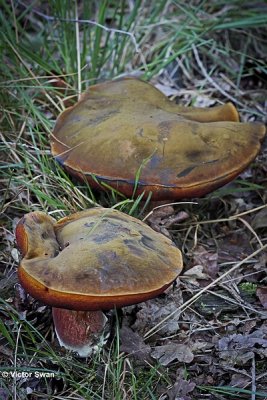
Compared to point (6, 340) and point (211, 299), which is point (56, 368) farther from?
point (211, 299)

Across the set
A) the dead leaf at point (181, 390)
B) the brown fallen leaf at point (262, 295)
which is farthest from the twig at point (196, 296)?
the dead leaf at point (181, 390)

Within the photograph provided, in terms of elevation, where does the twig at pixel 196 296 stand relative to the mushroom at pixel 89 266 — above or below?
below

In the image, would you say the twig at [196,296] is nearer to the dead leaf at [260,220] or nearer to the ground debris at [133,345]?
the ground debris at [133,345]

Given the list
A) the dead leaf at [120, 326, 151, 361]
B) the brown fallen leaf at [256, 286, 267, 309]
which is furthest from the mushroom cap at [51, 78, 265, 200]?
the dead leaf at [120, 326, 151, 361]

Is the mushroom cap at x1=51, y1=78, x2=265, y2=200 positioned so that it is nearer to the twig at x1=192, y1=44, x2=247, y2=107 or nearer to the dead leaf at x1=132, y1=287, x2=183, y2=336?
the dead leaf at x1=132, y1=287, x2=183, y2=336

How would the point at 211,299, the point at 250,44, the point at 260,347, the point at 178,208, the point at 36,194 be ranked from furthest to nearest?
1. the point at 250,44
2. the point at 178,208
3. the point at 36,194
4. the point at 211,299
5. the point at 260,347

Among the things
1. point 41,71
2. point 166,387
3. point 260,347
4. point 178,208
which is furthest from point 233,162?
point 41,71
